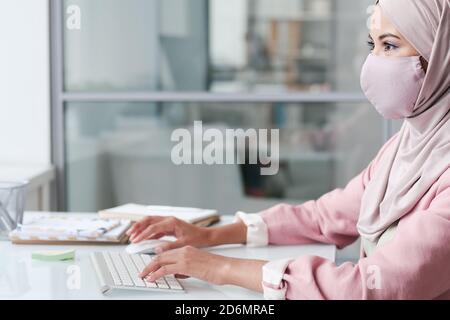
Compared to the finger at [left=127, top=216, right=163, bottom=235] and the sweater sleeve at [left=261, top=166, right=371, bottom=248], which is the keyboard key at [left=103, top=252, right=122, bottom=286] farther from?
the sweater sleeve at [left=261, top=166, right=371, bottom=248]

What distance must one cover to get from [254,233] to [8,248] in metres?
0.55

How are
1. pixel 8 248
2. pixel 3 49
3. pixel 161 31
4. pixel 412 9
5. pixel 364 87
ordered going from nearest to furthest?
pixel 412 9, pixel 364 87, pixel 8 248, pixel 3 49, pixel 161 31

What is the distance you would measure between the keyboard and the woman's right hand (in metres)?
0.09

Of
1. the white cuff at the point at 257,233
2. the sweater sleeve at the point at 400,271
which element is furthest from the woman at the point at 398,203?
the white cuff at the point at 257,233

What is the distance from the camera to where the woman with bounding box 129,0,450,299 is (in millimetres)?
1260

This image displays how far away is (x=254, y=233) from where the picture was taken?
1.79 meters

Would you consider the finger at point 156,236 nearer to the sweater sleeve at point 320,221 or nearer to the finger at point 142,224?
the finger at point 142,224

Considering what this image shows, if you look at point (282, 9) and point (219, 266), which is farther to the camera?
point (282, 9)

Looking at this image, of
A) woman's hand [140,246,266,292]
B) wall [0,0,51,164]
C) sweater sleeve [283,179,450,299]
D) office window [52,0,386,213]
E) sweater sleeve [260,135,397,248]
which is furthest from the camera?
office window [52,0,386,213]

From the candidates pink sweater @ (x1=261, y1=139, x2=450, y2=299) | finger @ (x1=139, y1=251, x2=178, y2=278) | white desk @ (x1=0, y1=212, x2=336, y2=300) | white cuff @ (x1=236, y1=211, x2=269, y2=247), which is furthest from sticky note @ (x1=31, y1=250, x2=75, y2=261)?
pink sweater @ (x1=261, y1=139, x2=450, y2=299)

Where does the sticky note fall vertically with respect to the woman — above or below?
below
